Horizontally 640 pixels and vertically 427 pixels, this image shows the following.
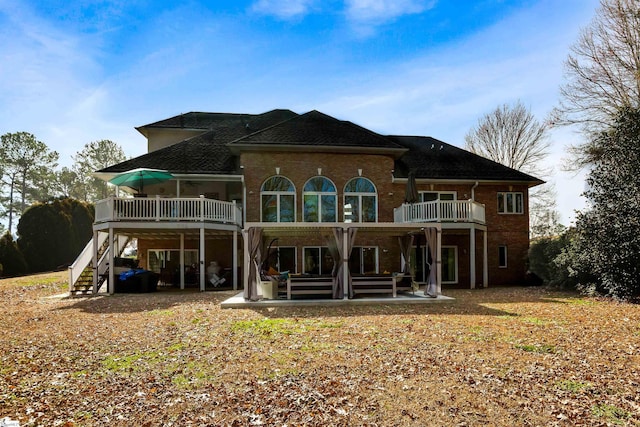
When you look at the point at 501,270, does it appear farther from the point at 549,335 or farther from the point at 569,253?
the point at 549,335

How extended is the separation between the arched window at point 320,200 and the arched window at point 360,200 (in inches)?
25.4

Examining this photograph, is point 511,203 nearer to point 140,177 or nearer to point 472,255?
point 472,255

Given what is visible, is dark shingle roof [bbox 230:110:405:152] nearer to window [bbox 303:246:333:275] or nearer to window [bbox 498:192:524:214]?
window [bbox 303:246:333:275]

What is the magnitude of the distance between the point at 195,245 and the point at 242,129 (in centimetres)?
735

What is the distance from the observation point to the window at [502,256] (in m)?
22.8

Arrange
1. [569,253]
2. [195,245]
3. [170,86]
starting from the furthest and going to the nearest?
1. [195,245]
2. [569,253]
3. [170,86]

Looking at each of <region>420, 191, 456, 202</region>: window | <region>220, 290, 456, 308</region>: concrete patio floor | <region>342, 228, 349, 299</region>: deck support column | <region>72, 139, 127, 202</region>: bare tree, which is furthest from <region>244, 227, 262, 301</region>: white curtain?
<region>72, 139, 127, 202</region>: bare tree

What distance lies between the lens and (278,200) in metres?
20.7

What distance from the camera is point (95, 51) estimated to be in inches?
497

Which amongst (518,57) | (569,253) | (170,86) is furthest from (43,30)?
(569,253)

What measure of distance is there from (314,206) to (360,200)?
88.3 inches

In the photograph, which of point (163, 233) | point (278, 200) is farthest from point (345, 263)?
point (163, 233)

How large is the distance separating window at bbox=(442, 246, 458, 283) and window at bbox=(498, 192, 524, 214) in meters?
3.59

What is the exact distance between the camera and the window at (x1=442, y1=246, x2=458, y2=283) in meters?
22.0
